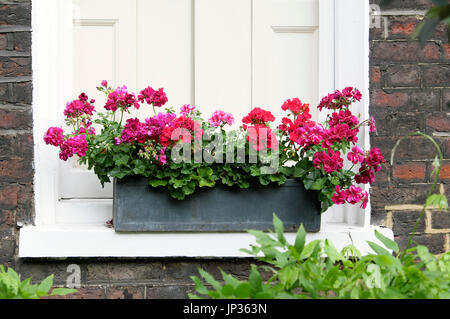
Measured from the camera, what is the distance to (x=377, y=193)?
2078 mm

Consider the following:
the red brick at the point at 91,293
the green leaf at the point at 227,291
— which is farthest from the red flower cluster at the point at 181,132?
the green leaf at the point at 227,291

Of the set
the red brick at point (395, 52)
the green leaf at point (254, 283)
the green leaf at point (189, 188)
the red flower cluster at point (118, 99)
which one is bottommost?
the green leaf at point (254, 283)

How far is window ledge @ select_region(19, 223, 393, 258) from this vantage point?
1.95 m

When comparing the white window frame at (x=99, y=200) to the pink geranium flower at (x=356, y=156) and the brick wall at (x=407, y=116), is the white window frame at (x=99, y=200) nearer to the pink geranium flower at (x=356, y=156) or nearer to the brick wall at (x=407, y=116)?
the brick wall at (x=407, y=116)

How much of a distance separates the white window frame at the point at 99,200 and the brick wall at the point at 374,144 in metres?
0.04

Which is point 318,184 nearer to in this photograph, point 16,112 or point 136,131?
point 136,131

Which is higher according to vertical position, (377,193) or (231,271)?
(377,193)

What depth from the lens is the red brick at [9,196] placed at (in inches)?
78.7

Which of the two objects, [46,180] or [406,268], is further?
[46,180]

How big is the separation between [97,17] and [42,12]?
0.24 m

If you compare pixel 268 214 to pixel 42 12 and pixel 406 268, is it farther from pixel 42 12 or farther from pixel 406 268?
pixel 42 12

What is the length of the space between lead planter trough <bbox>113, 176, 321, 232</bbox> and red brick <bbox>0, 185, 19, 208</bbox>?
39 cm
